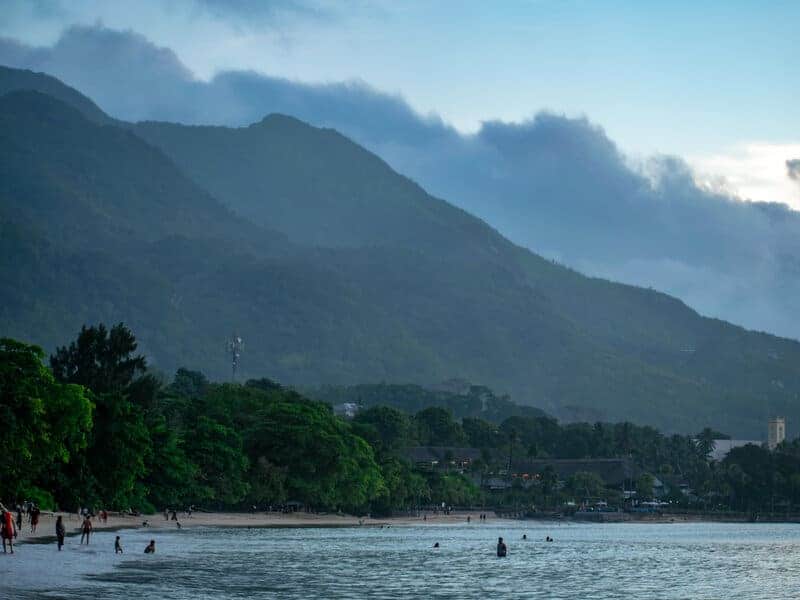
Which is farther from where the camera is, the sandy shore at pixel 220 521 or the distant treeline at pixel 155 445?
the sandy shore at pixel 220 521

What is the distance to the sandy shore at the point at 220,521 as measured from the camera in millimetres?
93675

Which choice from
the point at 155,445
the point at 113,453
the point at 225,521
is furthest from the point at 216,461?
the point at 113,453

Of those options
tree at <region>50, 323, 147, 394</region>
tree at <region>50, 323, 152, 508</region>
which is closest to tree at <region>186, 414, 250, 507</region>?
tree at <region>50, 323, 152, 508</region>

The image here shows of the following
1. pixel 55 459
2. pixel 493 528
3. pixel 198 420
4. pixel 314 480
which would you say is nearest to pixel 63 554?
pixel 55 459

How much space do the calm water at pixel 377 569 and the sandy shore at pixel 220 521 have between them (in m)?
3.29

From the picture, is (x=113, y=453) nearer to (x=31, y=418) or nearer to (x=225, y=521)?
(x=31, y=418)

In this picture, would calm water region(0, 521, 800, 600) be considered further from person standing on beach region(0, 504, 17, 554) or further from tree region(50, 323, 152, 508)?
tree region(50, 323, 152, 508)

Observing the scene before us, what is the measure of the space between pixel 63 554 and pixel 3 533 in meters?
6.79

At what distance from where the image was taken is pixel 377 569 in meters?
82.8

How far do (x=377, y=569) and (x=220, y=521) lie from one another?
55.5 m

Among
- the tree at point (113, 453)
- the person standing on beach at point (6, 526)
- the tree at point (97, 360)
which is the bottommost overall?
the person standing on beach at point (6, 526)

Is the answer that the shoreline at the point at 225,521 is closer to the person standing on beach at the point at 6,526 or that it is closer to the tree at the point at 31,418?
the tree at the point at 31,418

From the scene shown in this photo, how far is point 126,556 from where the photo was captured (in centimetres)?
A: 7888

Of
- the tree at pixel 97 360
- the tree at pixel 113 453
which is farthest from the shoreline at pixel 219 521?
the tree at pixel 97 360
